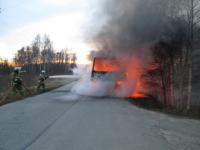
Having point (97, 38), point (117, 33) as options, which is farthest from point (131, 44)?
point (97, 38)

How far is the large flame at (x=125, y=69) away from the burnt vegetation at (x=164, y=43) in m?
0.46

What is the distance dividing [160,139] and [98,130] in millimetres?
1884

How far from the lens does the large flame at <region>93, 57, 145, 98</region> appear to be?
23.6 metres

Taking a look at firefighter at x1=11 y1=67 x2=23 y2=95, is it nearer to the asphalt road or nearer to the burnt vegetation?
the burnt vegetation

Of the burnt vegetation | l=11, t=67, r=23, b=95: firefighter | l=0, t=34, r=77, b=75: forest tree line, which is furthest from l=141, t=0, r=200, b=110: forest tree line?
l=0, t=34, r=77, b=75: forest tree line

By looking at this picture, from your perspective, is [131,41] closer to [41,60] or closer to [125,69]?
[125,69]

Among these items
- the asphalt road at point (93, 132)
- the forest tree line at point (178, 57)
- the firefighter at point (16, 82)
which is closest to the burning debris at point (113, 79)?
the forest tree line at point (178, 57)

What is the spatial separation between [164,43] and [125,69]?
12.2 ft

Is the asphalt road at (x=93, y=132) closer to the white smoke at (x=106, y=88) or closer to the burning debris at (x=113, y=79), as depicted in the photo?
the white smoke at (x=106, y=88)

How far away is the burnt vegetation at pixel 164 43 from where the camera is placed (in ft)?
65.0

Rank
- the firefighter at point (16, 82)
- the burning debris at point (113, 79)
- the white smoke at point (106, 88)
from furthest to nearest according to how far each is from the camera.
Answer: the firefighter at point (16, 82), the burning debris at point (113, 79), the white smoke at point (106, 88)

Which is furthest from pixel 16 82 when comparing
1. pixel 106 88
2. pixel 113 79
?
pixel 113 79

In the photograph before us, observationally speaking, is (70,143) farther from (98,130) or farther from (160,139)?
(160,139)

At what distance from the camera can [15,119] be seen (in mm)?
11172
